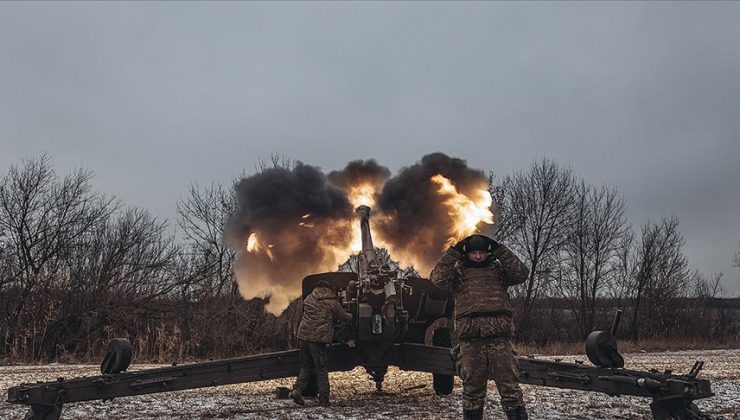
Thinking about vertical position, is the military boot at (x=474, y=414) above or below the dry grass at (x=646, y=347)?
below

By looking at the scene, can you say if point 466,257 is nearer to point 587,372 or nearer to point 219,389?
point 587,372

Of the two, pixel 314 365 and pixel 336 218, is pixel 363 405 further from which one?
pixel 336 218

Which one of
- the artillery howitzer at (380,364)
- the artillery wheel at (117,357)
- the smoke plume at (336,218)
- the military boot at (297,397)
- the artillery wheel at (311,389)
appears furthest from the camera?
the smoke plume at (336,218)

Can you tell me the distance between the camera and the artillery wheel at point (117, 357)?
7.48 metres

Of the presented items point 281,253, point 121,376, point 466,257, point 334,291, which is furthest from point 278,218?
point 466,257

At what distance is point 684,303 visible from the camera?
124ft

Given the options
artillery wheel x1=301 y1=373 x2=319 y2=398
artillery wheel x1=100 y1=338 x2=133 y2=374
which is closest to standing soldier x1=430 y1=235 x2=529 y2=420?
artillery wheel x1=100 y1=338 x2=133 y2=374

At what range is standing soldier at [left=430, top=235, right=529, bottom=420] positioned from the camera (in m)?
6.36

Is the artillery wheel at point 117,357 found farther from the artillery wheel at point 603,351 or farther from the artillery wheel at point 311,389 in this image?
the artillery wheel at point 603,351

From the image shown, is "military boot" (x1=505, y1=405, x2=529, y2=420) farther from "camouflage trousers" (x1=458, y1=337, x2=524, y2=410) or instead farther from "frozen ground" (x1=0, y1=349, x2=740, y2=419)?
"frozen ground" (x1=0, y1=349, x2=740, y2=419)

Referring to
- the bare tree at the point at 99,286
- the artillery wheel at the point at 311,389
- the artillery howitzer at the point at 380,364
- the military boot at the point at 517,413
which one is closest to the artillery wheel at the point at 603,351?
the artillery howitzer at the point at 380,364

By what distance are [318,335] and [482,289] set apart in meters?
3.48

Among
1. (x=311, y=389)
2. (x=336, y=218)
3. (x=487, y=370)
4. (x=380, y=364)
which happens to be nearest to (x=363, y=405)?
(x=380, y=364)

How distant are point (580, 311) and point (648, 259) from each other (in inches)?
205
